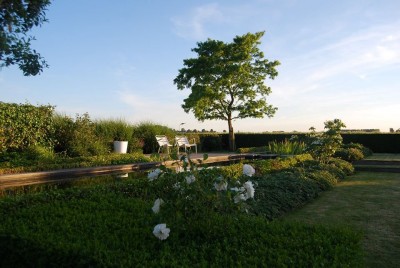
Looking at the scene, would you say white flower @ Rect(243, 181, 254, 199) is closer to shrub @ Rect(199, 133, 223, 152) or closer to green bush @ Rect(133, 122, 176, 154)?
green bush @ Rect(133, 122, 176, 154)

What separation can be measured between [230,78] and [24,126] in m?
14.9

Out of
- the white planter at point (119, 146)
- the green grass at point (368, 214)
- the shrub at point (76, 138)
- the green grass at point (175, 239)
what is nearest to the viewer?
the green grass at point (175, 239)

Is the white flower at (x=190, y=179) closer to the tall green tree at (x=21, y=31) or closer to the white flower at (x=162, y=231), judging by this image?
the white flower at (x=162, y=231)

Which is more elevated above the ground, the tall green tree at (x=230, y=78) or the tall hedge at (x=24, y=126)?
the tall green tree at (x=230, y=78)

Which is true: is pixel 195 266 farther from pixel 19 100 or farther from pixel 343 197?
pixel 19 100

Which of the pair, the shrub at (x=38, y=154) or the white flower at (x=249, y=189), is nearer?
the white flower at (x=249, y=189)

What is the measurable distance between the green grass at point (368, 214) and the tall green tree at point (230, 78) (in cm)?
1506

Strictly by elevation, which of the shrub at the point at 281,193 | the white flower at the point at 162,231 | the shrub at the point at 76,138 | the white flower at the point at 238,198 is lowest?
the shrub at the point at 281,193

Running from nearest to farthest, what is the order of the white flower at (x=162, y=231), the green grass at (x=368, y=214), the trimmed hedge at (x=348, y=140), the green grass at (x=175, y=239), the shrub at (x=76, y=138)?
the green grass at (x=175, y=239) → the white flower at (x=162, y=231) → the green grass at (x=368, y=214) → the shrub at (x=76, y=138) → the trimmed hedge at (x=348, y=140)

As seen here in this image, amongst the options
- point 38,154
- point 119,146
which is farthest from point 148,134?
point 38,154

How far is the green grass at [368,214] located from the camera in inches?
168

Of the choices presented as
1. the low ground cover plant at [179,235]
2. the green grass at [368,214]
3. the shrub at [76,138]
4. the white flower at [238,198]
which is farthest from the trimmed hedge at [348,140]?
the white flower at [238,198]

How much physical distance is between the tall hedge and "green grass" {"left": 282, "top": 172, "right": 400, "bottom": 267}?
9811 millimetres

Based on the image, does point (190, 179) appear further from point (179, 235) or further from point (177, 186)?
point (179, 235)
